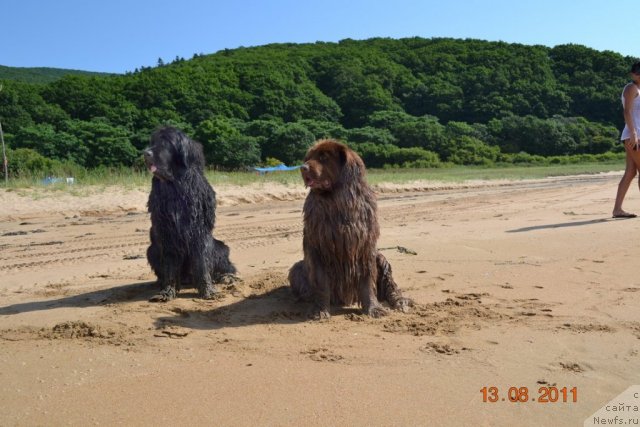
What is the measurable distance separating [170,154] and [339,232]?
77.0 inches

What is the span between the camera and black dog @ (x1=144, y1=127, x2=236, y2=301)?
19.9 feet

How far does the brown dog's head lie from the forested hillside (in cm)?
3203

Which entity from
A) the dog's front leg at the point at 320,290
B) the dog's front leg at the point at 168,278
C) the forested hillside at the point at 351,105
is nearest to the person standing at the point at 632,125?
the dog's front leg at the point at 320,290

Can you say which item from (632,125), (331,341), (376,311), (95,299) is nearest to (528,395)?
(331,341)

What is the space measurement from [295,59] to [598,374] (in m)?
95.5

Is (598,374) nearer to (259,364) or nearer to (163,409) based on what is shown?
(259,364)

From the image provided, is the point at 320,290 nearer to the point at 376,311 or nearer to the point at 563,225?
the point at 376,311

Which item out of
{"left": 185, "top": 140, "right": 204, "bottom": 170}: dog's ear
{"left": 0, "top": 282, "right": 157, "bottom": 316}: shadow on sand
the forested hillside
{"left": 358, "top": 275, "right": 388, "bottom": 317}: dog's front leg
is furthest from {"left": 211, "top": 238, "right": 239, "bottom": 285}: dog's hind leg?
the forested hillside

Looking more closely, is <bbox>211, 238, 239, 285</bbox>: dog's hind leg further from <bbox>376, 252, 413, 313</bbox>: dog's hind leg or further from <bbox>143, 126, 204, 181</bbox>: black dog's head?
<bbox>376, 252, 413, 313</bbox>: dog's hind leg

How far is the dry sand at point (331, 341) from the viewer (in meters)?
3.49

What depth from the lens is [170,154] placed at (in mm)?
6043

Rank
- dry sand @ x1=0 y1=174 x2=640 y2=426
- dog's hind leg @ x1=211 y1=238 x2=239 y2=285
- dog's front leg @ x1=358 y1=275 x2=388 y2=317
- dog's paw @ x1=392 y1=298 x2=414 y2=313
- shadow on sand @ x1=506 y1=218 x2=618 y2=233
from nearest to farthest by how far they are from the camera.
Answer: dry sand @ x1=0 y1=174 x2=640 y2=426 < dog's front leg @ x1=358 y1=275 x2=388 y2=317 < dog's paw @ x1=392 y1=298 x2=414 y2=313 < dog's hind leg @ x1=211 y1=238 x2=239 y2=285 < shadow on sand @ x1=506 y1=218 x2=618 y2=233

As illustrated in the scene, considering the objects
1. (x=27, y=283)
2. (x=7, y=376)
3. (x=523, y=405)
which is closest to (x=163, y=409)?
(x=7, y=376)

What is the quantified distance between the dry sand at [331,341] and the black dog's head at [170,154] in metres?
1.32
